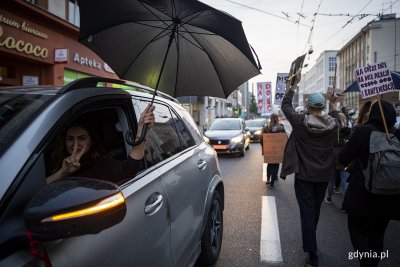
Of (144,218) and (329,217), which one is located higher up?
(144,218)

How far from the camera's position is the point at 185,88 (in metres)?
3.63

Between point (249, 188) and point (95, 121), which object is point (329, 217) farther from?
point (95, 121)

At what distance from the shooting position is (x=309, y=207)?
3.53 meters

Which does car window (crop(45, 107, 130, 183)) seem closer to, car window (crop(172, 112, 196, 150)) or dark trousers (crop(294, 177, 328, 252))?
car window (crop(172, 112, 196, 150))

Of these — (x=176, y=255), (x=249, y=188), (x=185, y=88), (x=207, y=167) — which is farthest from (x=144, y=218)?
(x=249, y=188)

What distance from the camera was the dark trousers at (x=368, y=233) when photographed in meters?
3.10

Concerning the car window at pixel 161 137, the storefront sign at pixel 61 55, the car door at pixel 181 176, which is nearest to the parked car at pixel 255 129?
the storefront sign at pixel 61 55

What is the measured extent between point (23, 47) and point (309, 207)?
35.0 feet

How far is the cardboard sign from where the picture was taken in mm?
5527

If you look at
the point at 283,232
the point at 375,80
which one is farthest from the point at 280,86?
the point at 283,232

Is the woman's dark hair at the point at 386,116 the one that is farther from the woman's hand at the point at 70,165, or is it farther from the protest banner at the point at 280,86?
the protest banner at the point at 280,86

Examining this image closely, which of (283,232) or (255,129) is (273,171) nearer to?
(283,232)

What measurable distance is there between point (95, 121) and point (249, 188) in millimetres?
5548

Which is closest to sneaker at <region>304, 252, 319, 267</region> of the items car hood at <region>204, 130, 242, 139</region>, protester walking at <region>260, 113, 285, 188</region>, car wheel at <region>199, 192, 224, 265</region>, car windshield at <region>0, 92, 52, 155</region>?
car wheel at <region>199, 192, 224, 265</region>
